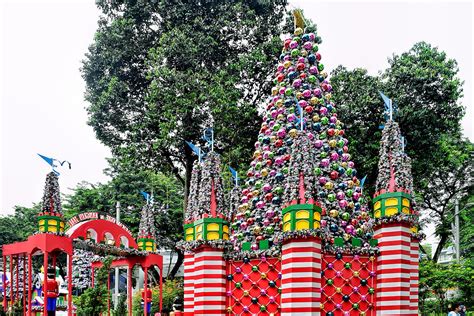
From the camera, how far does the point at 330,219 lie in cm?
1207

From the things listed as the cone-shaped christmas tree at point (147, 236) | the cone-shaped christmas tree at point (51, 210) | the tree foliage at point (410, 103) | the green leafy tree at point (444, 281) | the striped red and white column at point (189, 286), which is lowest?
the green leafy tree at point (444, 281)

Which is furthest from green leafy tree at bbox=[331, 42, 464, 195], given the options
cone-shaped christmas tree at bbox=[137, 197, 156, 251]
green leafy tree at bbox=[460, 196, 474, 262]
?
green leafy tree at bbox=[460, 196, 474, 262]

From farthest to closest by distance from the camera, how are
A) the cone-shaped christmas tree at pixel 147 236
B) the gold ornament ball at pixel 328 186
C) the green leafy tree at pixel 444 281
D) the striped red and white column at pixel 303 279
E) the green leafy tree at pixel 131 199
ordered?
the green leafy tree at pixel 131 199 → the green leafy tree at pixel 444 281 → the cone-shaped christmas tree at pixel 147 236 → the gold ornament ball at pixel 328 186 → the striped red and white column at pixel 303 279

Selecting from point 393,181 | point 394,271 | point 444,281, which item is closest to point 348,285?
point 394,271

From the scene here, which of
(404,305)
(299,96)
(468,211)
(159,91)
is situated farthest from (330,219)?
(468,211)

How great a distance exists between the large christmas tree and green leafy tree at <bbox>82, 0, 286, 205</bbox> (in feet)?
34.4

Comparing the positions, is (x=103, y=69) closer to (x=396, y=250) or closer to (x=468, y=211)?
(x=396, y=250)

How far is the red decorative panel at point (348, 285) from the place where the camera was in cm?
1120

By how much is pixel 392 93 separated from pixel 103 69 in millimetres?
13782

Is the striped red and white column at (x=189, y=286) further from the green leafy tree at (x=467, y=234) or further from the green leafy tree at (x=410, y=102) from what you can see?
the green leafy tree at (x=467, y=234)

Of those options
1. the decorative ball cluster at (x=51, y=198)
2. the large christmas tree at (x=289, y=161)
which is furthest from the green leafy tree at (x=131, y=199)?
the large christmas tree at (x=289, y=161)

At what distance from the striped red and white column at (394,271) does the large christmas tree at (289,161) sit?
1.52ft

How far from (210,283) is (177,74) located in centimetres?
1439

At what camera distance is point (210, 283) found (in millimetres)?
11844
